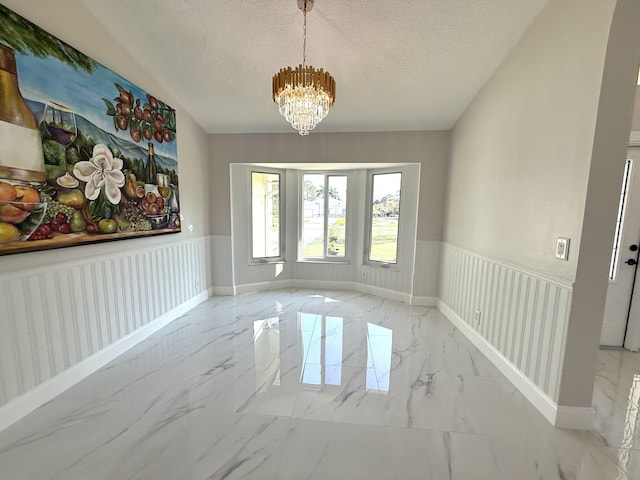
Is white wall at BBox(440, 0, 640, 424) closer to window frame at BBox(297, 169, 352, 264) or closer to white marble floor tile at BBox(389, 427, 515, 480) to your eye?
white marble floor tile at BBox(389, 427, 515, 480)

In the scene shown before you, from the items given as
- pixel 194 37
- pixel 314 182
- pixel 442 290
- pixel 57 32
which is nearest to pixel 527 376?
pixel 442 290

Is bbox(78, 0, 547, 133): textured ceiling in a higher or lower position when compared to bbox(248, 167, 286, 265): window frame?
higher

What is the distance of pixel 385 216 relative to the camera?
4.25m

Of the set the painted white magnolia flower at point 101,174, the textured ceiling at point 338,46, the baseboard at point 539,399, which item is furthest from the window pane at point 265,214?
the baseboard at point 539,399

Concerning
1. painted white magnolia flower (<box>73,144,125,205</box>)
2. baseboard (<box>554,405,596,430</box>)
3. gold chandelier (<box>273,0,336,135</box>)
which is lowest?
baseboard (<box>554,405,596,430</box>)

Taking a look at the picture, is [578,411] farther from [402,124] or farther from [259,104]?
[259,104]

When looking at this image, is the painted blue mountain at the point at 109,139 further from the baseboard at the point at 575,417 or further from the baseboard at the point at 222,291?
the baseboard at the point at 575,417

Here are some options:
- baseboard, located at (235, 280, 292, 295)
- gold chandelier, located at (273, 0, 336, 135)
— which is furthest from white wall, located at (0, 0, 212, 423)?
gold chandelier, located at (273, 0, 336, 135)

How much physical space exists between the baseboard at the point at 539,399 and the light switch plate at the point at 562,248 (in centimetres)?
96

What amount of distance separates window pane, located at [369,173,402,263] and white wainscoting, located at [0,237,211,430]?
9.56 feet

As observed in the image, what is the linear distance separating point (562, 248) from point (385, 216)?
2.58m

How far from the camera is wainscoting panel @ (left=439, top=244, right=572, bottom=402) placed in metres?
1.80

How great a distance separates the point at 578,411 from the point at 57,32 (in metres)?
4.36

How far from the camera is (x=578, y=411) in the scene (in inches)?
68.5
